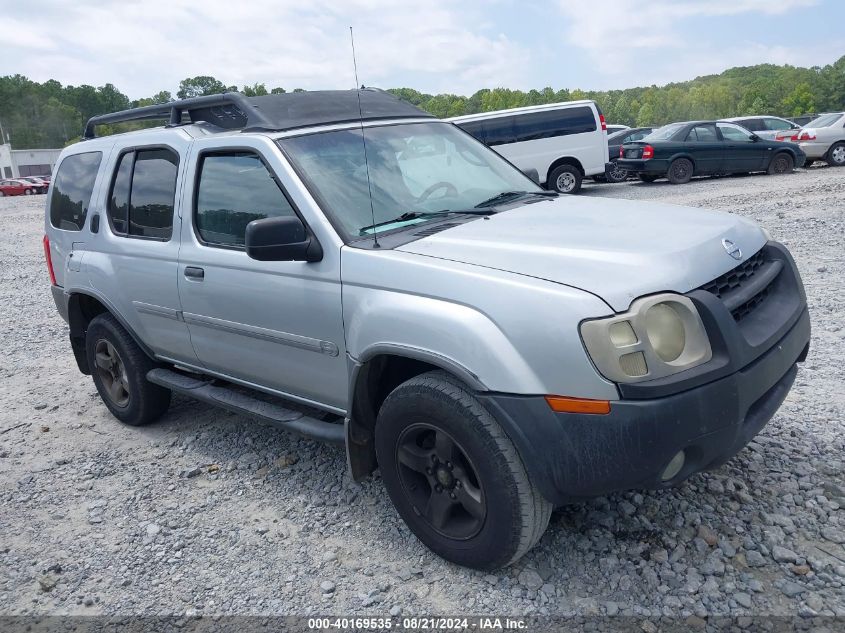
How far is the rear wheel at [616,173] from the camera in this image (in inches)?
703

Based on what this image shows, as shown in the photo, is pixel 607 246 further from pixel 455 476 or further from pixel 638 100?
pixel 638 100

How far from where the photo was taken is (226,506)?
377cm

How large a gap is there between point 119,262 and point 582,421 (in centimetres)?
333

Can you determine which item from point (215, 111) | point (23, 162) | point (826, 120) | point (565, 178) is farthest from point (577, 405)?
point (23, 162)

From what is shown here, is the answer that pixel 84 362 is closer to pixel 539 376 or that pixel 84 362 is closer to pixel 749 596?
pixel 539 376

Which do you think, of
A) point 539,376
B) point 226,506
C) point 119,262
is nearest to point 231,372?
point 226,506

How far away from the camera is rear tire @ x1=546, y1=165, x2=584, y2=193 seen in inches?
665

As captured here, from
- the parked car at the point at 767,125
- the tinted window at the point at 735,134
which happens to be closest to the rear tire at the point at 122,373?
the tinted window at the point at 735,134

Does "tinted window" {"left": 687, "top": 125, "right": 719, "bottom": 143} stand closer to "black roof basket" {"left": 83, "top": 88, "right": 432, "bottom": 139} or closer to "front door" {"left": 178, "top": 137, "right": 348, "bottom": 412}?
"black roof basket" {"left": 83, "top": 88, "right": 432, "bottom": 139}

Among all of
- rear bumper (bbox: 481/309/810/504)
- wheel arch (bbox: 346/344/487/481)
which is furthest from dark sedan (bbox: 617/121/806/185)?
rear bumper (bbox: 481/309/810/504)

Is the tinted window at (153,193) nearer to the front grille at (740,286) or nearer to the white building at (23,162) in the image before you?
the front grille at (740,286)

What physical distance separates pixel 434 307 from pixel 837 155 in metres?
20.6

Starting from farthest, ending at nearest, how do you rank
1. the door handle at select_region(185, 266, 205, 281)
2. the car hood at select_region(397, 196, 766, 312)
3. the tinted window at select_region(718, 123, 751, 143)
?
the tinted window at select_region(718, 123, 751, 143)
the door handle at select_region(185, 266, 205, 281)
the car hood at select_region(397, 196, 766, 312)

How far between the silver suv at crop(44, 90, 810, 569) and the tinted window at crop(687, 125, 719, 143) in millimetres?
14963
